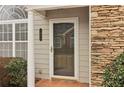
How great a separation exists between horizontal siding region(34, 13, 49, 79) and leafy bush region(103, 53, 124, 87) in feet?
11.4

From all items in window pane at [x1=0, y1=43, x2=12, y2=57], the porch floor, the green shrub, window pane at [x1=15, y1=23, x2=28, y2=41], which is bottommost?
the porch floor

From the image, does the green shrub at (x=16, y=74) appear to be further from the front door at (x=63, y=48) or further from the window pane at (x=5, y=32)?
the window pane at (x=5, y=32)

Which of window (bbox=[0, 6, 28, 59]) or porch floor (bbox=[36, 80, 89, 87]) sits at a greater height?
window (bbox=[0, 6, 28, 59])

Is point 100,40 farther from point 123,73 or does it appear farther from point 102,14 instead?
point 123,73

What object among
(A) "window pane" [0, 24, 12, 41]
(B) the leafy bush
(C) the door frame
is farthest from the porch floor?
(A) "window pane" [0, 24, 12, 41]

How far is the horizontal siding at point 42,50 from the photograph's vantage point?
26.4 ft

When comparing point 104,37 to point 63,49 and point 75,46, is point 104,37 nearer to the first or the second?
point 75,46

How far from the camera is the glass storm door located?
25.1 feet

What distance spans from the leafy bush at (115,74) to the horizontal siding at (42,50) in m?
3.47

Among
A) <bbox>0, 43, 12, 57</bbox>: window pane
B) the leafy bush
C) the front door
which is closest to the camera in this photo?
the leafy bush

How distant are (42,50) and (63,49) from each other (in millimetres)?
889

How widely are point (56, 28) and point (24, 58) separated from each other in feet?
5.76

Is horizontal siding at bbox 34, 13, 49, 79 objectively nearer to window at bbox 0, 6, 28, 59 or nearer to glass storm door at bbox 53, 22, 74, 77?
glass storm door at bbox 53, 22, 74, 77

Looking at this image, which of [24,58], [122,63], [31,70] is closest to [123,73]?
[122,63]
